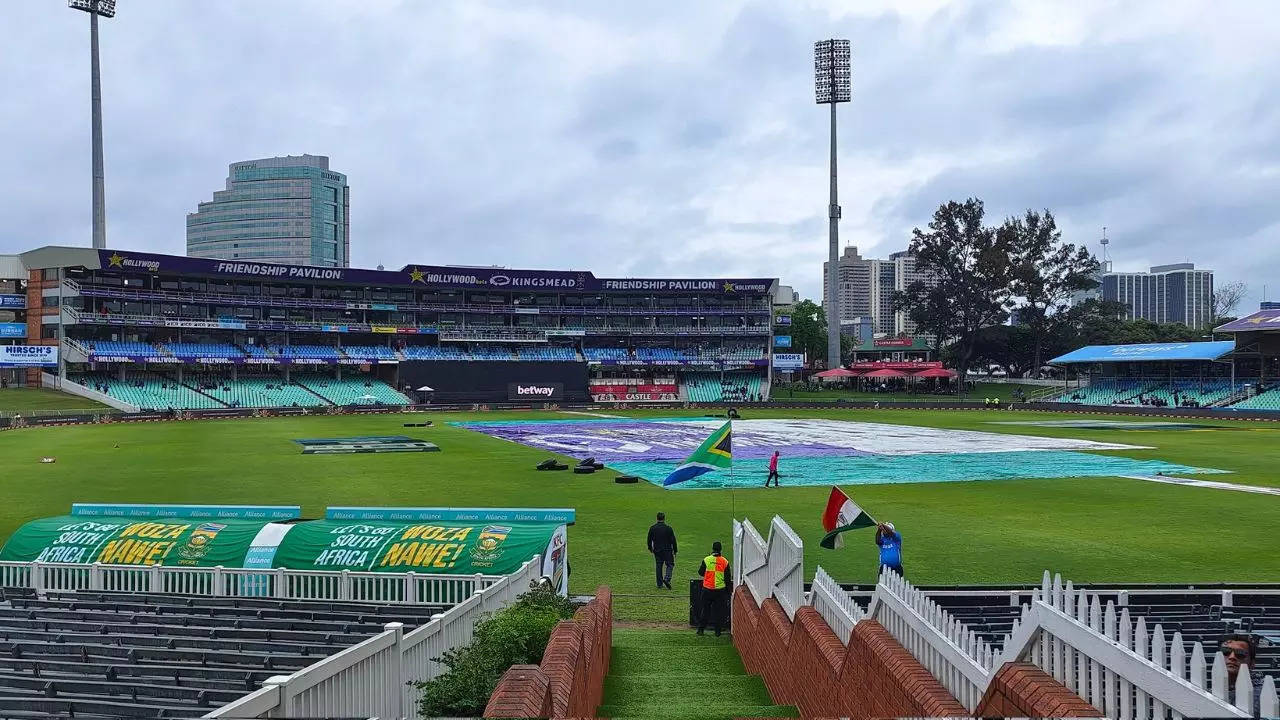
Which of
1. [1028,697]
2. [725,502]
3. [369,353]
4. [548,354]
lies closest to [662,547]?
[725,502]

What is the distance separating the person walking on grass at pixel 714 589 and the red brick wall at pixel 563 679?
3780mm

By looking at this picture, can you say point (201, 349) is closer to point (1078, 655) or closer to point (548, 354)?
point (548, 354)

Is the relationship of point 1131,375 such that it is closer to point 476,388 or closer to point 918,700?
point 476,388

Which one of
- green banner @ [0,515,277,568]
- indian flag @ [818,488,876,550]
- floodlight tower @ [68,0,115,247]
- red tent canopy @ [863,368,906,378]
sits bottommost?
green banner @ [0,515,277,568]

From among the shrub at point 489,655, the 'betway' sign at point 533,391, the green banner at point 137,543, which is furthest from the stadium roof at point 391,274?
the shrub at point 489,655

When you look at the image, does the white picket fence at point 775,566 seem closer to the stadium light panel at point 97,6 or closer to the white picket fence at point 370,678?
the white picket fence at point 370,678

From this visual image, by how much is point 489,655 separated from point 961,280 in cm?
11100

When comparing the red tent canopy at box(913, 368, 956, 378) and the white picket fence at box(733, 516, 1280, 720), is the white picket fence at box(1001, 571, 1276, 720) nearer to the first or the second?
the white picket fence at box(733, 516, 1280, 720)

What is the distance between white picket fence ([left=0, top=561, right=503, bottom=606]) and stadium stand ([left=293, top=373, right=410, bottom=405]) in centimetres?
7664

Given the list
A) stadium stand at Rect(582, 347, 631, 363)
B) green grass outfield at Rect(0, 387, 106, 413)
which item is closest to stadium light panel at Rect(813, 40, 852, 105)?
stadium stand at Rect(582, 347, 631, 363)

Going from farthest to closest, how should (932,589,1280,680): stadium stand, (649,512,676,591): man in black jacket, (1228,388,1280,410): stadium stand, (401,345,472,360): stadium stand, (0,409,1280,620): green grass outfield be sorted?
1. (401,345,472,360): stadium stand
2. (1228,388,1280,410): stadium stand
3. (0,409,1280,620): green grass outfield
4. (649,512,676,591): man in black jacket
5. (932,589,1280,680): stadium stand

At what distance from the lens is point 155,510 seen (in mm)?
17781

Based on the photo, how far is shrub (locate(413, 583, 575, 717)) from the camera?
6930 mm

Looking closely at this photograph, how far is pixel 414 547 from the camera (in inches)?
513
